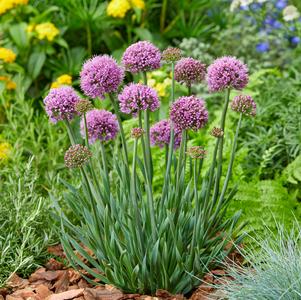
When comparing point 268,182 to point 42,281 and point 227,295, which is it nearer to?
point 227,295

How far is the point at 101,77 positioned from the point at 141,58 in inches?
7.4

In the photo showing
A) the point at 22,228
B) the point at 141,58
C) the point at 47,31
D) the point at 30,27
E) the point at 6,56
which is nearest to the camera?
the point at 141,58

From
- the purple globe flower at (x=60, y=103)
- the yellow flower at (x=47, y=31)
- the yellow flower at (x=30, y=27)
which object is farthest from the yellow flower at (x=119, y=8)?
the purple globe flower at (x=60, y=103)

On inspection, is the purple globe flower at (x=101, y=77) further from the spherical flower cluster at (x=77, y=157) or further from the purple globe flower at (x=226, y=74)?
the purple globe flower at (x=226, y=74)

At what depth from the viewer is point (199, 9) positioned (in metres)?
6.33

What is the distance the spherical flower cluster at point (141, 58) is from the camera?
264 centimetres

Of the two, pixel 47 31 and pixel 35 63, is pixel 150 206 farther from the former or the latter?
pixel 35 63

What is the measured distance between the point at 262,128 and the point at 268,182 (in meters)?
0.79

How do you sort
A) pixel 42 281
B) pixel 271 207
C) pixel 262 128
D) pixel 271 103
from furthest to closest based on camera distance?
pixel 271 103
pixel 262 128
pixel 271 207
pixel 42 281

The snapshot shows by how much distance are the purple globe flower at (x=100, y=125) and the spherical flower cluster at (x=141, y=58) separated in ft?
0.85

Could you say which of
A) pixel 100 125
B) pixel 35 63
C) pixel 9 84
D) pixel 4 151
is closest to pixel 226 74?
pixel 100 125

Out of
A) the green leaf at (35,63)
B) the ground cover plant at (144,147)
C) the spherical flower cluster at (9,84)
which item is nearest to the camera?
the ground cover plant at (144,147)

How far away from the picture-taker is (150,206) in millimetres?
2742

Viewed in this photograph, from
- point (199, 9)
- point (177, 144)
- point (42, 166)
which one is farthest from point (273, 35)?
point (177, 144)
